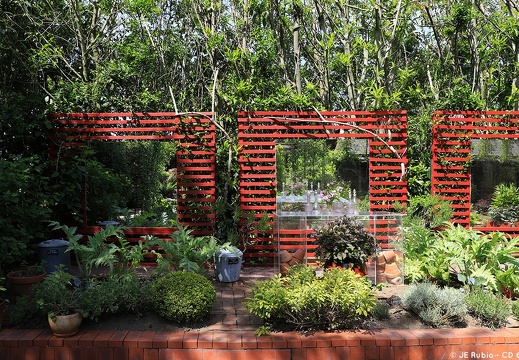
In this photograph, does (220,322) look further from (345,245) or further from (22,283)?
(22,283)

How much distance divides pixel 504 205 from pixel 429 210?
1.65 m

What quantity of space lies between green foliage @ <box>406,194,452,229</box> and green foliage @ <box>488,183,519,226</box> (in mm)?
1164

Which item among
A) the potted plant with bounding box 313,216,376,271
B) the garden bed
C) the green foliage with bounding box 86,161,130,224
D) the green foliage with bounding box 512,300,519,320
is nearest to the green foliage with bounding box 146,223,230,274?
Result: the garden bed

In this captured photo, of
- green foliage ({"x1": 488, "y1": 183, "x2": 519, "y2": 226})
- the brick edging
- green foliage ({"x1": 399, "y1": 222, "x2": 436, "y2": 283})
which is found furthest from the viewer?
green foliage ({"x1": 488, "y1": 183, "x2": 519, "y2": 226})

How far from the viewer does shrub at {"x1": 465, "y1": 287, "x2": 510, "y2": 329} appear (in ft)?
14.4

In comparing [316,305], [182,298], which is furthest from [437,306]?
[182,298]

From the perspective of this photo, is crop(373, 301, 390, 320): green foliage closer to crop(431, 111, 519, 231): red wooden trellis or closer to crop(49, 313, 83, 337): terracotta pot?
crop(49, 313, 83, 337): terracotta pot

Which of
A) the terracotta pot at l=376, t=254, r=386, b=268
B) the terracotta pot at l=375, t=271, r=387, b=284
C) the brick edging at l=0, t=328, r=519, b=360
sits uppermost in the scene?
A: the terracotta pot at l=376, t=254, r=386, b=268

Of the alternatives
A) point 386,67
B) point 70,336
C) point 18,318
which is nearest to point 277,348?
point 70,336

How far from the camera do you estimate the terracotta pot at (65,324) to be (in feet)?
13.5

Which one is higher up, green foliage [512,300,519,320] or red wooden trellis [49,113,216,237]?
red wooden trellis [49,113,216,237]

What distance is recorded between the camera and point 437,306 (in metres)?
4.45

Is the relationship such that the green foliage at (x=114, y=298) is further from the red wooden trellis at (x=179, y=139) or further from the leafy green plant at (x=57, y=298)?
the red wooden trellis at (x=179, y=139)

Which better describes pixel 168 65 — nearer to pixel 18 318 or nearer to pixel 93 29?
pixel 93 29
